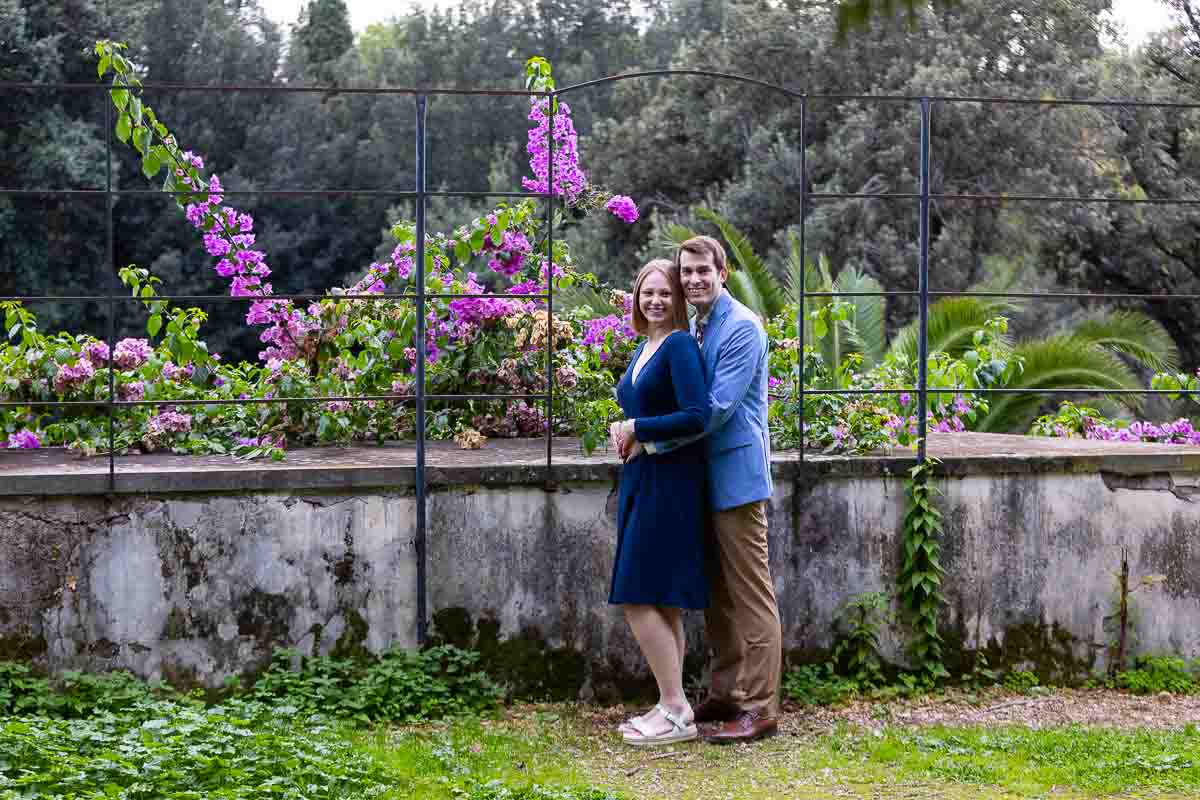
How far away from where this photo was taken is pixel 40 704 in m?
4.91

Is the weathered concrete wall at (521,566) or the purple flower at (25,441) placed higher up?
the purple flower at (25,441)

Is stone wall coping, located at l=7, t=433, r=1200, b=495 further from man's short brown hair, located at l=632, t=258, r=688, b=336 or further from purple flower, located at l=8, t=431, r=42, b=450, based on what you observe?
man's short brown hair, located at l=632, t=258, r=688, b=336

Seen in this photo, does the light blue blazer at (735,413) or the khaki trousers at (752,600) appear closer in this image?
the light blue blazer at (735,413)

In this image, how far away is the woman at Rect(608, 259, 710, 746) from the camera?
480cm

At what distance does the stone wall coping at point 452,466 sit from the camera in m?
5.17

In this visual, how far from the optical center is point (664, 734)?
192 inches

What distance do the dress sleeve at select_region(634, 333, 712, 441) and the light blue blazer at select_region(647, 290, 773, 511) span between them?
0.05 meters

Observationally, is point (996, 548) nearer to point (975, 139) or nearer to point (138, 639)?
point (138, 639)

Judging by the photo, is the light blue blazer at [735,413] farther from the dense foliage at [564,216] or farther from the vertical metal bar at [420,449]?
the vertical metal bar at [420,449]

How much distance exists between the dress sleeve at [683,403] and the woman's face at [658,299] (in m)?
0.11

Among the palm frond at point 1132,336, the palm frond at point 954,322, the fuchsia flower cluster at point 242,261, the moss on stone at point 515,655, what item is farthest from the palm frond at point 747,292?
the moss on stone at point 515,655

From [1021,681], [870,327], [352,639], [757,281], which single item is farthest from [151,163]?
[870,327]

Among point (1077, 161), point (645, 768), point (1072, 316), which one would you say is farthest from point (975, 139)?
point (645, 768)

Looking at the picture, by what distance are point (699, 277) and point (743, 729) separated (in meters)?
1.52
